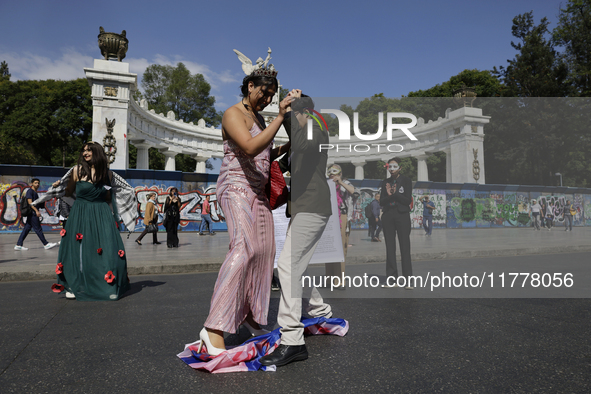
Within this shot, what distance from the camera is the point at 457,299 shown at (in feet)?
14.3

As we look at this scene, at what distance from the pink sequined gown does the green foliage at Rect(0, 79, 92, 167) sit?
38.4m

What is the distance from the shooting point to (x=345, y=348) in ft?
8.86

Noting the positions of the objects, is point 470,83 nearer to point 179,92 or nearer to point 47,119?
point 179,92

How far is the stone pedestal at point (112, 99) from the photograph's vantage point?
20969 mm

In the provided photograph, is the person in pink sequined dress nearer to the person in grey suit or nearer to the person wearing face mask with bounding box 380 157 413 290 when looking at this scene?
the person in grey suit

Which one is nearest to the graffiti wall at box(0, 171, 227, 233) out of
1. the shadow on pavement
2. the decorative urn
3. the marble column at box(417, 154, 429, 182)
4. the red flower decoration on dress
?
the decorative urn

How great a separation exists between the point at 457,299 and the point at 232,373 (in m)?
2.96

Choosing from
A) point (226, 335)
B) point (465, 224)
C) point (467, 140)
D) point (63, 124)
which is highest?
point (63, 124)

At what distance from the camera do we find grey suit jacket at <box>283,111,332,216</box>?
2.64 meters

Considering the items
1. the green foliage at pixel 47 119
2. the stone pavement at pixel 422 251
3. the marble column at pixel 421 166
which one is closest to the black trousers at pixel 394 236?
the stone pavement at pixel 422 251

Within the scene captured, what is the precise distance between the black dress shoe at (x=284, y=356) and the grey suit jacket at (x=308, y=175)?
851 millimetres

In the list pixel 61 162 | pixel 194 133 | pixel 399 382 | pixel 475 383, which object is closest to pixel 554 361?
pixel 475 383

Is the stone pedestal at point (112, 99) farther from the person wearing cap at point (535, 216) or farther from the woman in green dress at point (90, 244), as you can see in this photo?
the person wearing cap at point (535, 216)

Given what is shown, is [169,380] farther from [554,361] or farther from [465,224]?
[465,224]
